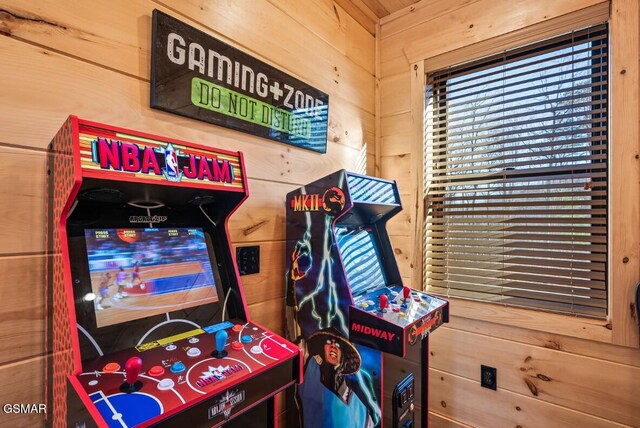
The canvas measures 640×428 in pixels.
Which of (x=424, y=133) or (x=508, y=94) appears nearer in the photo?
(x=508, y=94)

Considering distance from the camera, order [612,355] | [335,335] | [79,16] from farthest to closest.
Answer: [612,355] < [335,335] < [79,16]

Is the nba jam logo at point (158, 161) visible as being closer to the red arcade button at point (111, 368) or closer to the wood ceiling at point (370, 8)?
the red arcade button at point (111, 368)

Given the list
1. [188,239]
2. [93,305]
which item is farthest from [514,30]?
[93,305]

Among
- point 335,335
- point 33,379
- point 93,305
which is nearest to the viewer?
point 93,305

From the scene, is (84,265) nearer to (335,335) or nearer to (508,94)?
(335,335)

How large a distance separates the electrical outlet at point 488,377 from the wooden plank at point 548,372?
0.02 meters

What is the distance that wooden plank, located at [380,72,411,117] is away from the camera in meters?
2.31

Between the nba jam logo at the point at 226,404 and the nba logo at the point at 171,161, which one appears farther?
the nba logo at the point at 171,161

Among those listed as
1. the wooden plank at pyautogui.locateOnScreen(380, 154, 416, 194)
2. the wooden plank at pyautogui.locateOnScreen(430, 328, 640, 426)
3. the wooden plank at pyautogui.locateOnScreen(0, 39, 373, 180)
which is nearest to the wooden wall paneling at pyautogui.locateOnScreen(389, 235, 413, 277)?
the wooden plank at pyautogui.locateOnScreen(380, 154, 416, 194)

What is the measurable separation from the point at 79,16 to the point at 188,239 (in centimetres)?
77

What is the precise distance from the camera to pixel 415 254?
7.32ft

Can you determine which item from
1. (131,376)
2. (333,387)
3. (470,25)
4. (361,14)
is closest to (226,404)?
(131,376)

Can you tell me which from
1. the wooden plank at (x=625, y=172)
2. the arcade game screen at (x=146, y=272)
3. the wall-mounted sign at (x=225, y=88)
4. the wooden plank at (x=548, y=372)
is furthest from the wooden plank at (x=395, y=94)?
the arcade game screen at (x=146, y=272)

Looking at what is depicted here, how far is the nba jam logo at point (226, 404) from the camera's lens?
2.38ft
